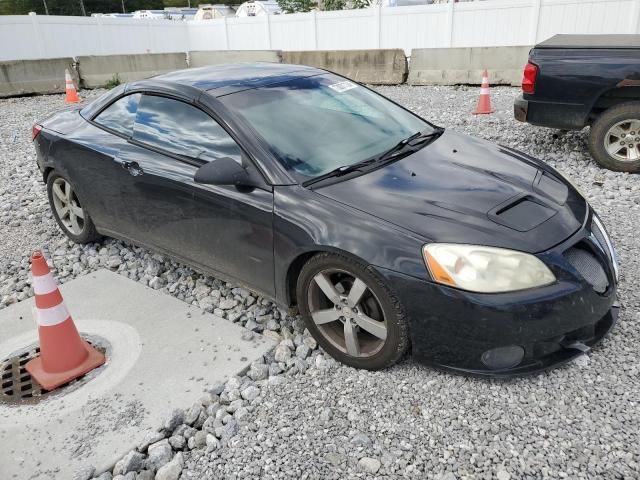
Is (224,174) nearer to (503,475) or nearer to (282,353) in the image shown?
(282,353)

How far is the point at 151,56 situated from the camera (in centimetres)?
1595

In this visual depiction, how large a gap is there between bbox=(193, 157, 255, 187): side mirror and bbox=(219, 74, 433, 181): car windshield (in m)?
0.22

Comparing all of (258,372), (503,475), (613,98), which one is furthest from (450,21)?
(503,475)

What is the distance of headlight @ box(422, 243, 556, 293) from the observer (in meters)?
2.34

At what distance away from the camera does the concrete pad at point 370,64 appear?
39.4 ft

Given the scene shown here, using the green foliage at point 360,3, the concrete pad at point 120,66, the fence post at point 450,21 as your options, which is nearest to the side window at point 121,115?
the concrete pad at point 120,66

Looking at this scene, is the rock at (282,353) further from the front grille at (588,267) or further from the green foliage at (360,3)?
the green foliage at (360,3)

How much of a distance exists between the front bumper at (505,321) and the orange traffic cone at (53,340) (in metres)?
1.79

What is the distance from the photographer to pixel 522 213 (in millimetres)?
2631

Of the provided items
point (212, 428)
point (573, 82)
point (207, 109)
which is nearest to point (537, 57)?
point (573, 82)

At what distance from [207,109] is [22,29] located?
16.8 m

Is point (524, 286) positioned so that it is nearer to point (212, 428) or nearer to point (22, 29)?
point (212, 428)

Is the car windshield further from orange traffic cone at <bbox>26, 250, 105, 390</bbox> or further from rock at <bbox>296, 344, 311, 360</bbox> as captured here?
orange traffic cone at <bbox>26, 250, 105, 390</bbox>

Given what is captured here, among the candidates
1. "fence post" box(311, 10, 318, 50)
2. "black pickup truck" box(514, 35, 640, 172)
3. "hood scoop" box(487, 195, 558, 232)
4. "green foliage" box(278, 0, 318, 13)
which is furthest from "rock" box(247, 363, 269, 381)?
"green foliage" box(278, 0, 318, 13)
